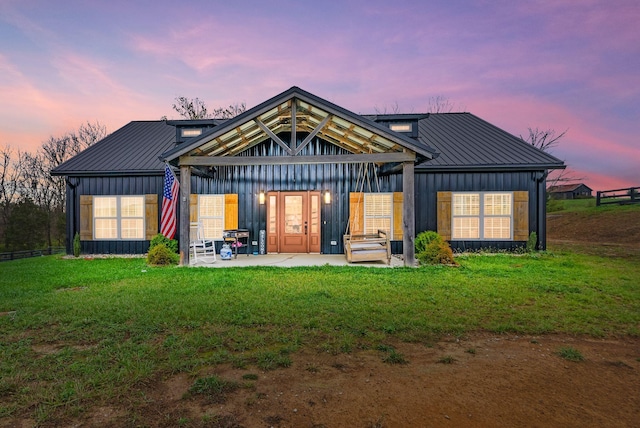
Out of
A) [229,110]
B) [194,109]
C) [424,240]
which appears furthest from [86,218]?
[229,110]

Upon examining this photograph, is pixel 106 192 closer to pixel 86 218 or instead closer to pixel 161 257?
pixel 86 218

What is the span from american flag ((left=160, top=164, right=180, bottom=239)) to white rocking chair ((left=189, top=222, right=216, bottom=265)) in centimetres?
73

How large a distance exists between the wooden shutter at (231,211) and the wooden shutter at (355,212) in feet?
12.6

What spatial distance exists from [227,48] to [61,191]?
18171 mm

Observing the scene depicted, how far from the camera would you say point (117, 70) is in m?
13.7

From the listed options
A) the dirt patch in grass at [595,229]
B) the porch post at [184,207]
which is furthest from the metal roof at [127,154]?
the dirt patch in grass at [595,229]

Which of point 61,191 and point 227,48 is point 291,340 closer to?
point 227,48

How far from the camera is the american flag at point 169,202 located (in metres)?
8.86

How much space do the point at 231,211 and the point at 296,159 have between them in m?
4.09

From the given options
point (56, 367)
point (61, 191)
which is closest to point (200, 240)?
point (56, 367)

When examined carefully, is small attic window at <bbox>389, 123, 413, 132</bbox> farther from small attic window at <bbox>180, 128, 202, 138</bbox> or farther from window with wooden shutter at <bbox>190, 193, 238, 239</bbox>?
small attic window at <bbox>180, 128, 202, 138</bbox>

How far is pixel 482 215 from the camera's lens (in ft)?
36.2

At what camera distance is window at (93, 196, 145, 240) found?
451 inches

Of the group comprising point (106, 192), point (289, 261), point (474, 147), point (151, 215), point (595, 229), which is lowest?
point (289, 261)
